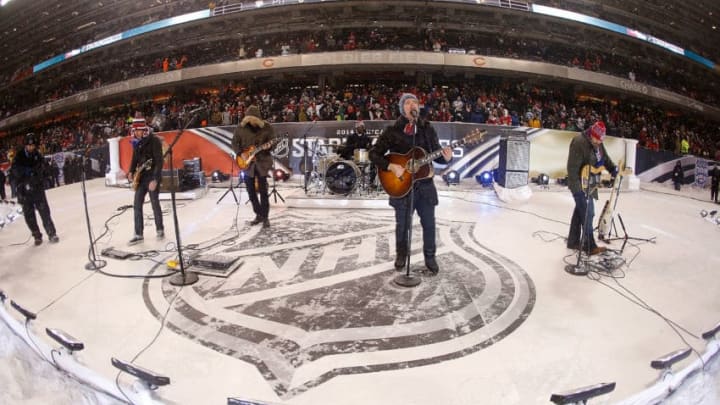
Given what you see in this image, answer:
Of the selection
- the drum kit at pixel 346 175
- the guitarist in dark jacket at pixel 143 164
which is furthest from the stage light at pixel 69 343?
the drum kit at pixel 346 175

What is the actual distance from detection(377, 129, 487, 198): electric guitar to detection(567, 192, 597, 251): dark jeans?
1691mm

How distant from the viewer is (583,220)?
177 inches

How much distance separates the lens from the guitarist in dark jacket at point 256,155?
6.00 m

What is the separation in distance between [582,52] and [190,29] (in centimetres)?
2308

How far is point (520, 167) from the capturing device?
29.7 ft

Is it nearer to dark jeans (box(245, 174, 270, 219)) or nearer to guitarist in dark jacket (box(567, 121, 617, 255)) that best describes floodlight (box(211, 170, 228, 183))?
dark jeans (box(245, 174, 270, 219))

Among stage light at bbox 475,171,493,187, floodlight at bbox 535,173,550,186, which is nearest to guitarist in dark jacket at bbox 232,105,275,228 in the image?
stage light at bbox 475,171,493,187

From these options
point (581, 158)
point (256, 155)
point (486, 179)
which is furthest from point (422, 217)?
point (486, 179)

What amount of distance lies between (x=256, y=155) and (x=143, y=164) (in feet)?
5.13

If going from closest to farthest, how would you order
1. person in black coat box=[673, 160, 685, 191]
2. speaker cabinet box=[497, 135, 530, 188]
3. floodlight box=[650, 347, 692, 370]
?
floodlight box=[650, 347, 692, 370] < speaker cabinet box=[497, 135, 530, 188] < person in black coat box=[673, 160, 685, 191]

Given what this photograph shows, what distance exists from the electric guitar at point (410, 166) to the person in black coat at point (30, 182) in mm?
5001

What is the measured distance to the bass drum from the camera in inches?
314

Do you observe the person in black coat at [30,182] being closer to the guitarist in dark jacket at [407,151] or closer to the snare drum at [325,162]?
the snare drum at [325,162]

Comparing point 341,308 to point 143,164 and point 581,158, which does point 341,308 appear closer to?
point 581,158
